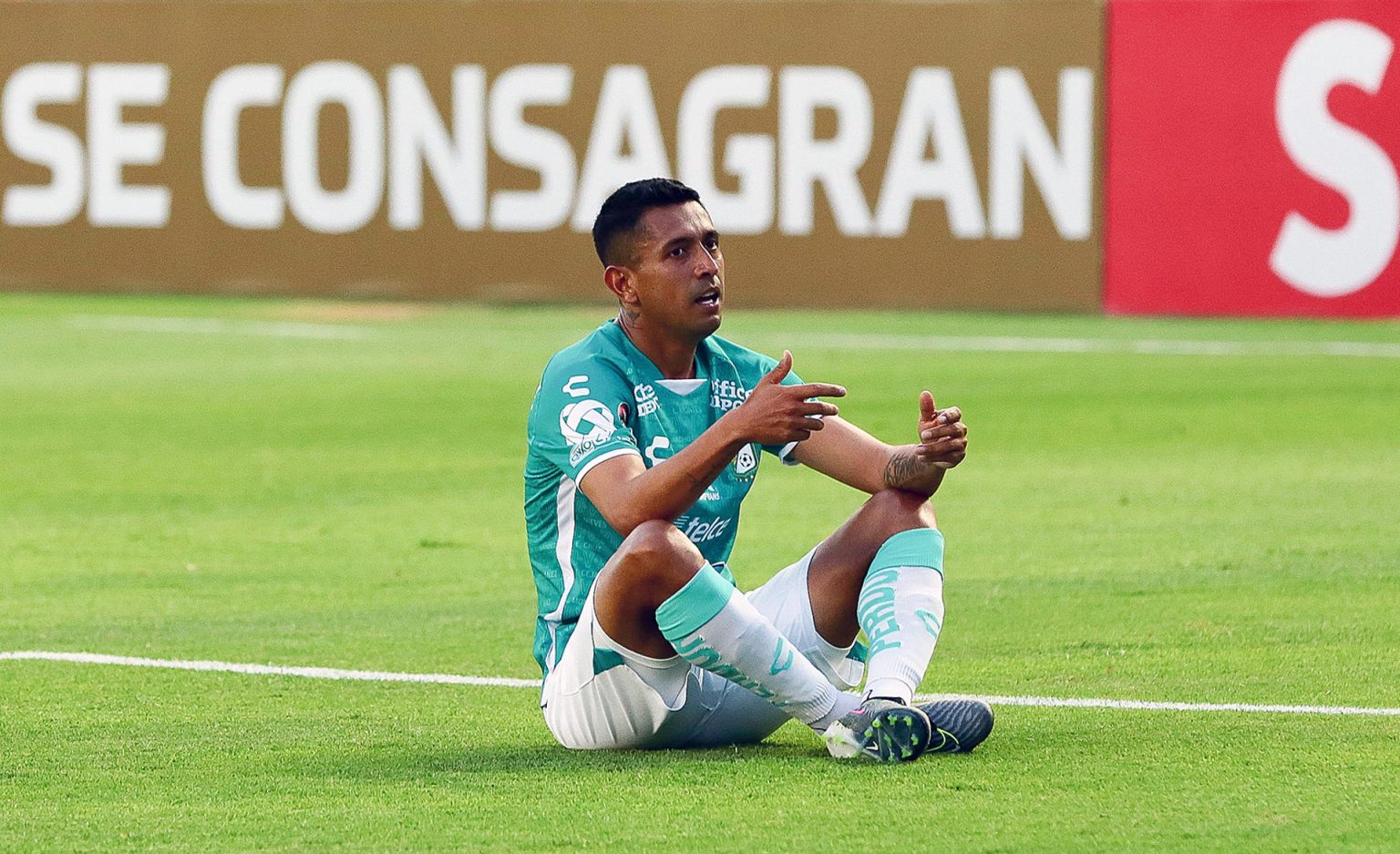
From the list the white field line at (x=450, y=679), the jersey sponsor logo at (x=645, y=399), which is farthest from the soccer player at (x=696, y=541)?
the white field line at (x=450, y=679)

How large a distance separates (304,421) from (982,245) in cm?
824

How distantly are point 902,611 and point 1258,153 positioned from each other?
1500 cm

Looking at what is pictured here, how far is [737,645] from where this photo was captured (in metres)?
5.48

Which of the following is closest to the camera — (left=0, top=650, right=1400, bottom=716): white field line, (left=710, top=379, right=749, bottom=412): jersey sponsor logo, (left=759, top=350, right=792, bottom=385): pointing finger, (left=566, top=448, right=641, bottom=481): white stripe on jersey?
(left=759, top=350, right=792, bottom=385): pointing finger

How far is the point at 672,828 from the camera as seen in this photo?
504cm

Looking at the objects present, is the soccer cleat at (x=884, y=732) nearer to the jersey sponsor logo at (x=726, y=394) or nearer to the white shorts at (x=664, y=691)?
the white shorts at (x=664, y=691)

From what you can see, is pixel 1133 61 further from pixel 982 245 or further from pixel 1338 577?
pixel 1338 577

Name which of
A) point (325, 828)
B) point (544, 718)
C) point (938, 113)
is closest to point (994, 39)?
point (938, 113)

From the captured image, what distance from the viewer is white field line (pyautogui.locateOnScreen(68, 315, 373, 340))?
20.0 m

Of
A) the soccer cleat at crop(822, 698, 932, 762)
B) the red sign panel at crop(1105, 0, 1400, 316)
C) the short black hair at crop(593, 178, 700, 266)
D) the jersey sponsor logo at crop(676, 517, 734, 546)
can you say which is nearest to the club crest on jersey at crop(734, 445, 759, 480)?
the jersey sponsor logo at crop(676, 517, 734, 546)

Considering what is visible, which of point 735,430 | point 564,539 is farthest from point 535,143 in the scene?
point 735,430

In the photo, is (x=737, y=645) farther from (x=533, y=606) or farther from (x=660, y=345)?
(x=533, y=606)

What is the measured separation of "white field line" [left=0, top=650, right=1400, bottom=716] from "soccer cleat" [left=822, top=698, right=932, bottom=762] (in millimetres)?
440

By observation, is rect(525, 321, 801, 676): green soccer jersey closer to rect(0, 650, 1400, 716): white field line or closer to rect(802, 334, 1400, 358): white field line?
rect(0, 650, 1400, 716): white field line
